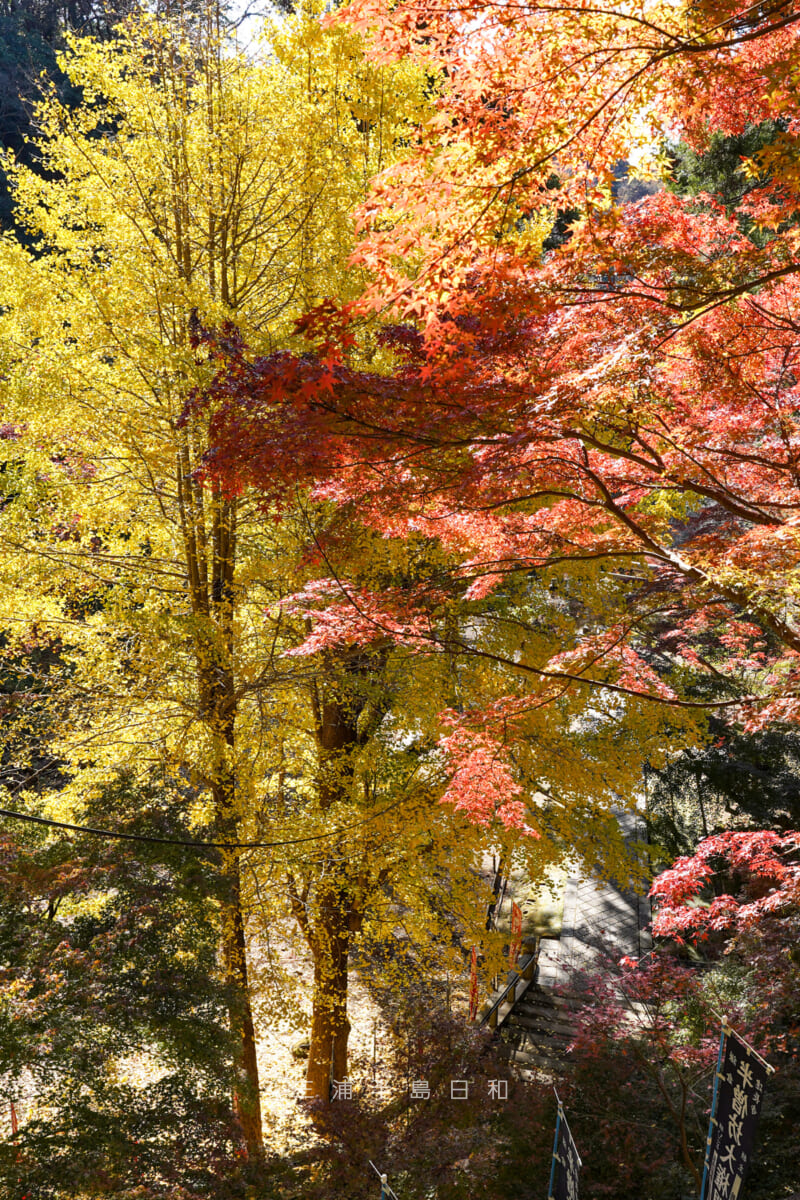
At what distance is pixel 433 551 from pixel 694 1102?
479 cm

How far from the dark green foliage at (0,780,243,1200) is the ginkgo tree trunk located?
60 centimetres

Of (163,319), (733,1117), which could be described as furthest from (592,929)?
(163,319)

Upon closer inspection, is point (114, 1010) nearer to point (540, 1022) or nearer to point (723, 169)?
point (540, 1022)

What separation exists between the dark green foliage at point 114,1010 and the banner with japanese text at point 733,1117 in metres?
2.75

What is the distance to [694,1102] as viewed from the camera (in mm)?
5883

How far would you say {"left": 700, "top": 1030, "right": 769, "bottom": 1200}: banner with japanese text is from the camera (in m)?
3.66

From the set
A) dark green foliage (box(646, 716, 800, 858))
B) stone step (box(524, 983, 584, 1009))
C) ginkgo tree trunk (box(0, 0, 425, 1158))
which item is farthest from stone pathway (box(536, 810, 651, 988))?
ginkgo tree trunk (box(0, 0, 425, 1158))

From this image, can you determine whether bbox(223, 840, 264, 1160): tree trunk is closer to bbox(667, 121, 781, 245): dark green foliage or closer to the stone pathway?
the stone pathway

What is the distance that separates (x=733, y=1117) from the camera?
12.5 feet

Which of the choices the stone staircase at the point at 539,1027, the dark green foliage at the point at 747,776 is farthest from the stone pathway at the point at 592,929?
the dark green foliage at the point at 747,776

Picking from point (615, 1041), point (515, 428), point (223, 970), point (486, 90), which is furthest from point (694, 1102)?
point (486, 90)

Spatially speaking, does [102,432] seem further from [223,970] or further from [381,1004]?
[381,1004]

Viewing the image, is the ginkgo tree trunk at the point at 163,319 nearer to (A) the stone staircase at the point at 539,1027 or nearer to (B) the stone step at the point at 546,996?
(A) the stone staircase at the point at 539,1027

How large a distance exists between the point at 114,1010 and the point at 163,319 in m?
4.72
